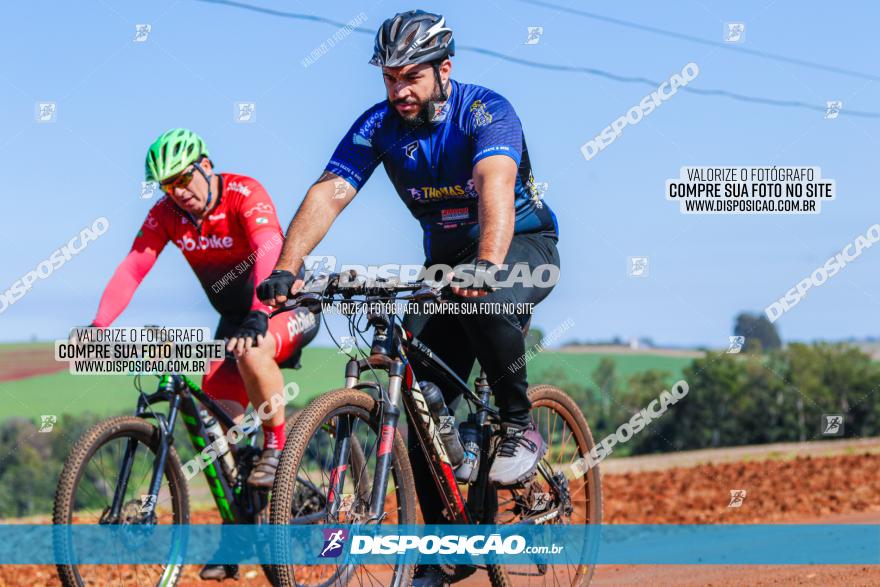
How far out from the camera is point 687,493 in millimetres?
14125

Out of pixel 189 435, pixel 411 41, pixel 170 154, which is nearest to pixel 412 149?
pixel 411 41

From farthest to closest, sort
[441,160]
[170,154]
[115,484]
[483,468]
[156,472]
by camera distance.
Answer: [170,154]
[156,472]
[115,484]
[483,468]
[441,160]

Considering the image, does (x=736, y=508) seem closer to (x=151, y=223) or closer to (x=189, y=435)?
(x=189, y=435)

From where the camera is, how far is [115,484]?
6133 mm

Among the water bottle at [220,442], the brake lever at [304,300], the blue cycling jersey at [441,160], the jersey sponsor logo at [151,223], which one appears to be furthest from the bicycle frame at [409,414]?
the jersey sponsor logo at [151,223]

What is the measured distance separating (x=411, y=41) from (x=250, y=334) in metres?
1.56

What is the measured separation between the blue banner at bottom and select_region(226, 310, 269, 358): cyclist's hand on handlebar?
34.1 inches

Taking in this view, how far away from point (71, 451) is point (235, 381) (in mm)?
1567

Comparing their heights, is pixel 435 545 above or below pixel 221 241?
below

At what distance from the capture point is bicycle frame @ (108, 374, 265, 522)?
622 centimetres

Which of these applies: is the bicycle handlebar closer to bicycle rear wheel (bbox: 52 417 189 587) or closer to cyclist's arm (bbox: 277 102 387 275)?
cyclist's arm (bbox: 277 102 387 275)

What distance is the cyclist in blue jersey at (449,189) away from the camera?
5.29 meters

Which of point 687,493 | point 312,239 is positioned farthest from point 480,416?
point 687,493

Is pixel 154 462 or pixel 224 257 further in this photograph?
pixel 224 257
